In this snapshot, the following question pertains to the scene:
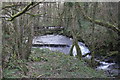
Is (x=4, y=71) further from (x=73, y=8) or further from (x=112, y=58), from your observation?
(x=112, y=58)

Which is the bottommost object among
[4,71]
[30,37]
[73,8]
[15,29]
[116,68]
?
[116,68]

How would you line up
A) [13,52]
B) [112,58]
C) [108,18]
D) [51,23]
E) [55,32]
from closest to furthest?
1. [13,52]
2. [108,18]
3. [112,58]
4. [55,32]
5. [51,23]

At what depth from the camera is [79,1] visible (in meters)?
11.8

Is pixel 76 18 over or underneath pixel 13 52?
over

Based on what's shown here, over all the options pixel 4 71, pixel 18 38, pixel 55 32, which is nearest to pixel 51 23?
pixel 55 32

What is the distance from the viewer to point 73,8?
13.4m

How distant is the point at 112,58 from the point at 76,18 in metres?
4.42

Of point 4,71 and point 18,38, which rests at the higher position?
point 18,38

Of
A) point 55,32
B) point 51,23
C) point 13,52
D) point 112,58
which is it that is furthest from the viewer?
point 51,23

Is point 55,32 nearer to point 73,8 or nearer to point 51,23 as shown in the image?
point 51,23

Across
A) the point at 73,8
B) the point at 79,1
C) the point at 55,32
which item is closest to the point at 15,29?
the point at 79,1

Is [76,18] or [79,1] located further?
[76,18]

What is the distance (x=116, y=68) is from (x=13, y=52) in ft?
24.3

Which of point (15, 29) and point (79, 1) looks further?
point (79, 1)
